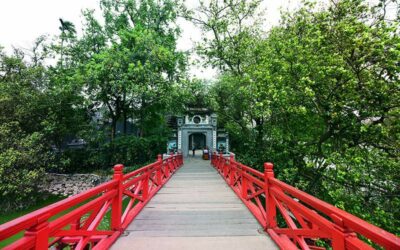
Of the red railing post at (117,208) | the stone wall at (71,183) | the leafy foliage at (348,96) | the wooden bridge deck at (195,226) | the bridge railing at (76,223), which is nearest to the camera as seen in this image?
the bridge railing at (76,223)

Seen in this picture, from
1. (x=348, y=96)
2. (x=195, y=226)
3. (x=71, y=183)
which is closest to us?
(x=195, y=226)

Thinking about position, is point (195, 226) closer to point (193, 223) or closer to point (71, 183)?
point (193, 223)

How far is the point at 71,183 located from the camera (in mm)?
16594

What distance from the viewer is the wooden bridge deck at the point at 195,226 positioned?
3.27 meters

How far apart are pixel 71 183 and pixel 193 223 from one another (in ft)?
52.5

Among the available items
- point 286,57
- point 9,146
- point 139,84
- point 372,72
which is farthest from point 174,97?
point 372,72

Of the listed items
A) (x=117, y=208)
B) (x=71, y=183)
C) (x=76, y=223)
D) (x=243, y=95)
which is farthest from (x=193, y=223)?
(x=71, y=183)

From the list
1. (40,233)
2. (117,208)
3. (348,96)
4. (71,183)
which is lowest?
(71,183)

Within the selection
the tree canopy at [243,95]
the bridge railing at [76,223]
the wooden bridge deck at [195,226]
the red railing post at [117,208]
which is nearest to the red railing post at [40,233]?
the bridge railing at [76,223]

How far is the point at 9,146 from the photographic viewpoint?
1223cm

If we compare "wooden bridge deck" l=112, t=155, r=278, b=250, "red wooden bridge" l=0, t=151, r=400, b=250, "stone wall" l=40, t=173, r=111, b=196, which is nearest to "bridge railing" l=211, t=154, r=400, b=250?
"red wooden bridge" l=0, t=151, r=400, b=250

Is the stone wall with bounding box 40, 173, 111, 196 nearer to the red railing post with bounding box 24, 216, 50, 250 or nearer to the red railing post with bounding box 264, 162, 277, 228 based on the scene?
the red railing post with bounding box 264, 162, 277, 228

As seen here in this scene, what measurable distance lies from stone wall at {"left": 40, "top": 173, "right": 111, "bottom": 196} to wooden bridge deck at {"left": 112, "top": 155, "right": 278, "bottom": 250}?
41.0 feet

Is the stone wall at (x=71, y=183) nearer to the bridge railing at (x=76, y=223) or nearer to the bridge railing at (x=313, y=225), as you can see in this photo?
the bridge railing at (x=76, y=223)
